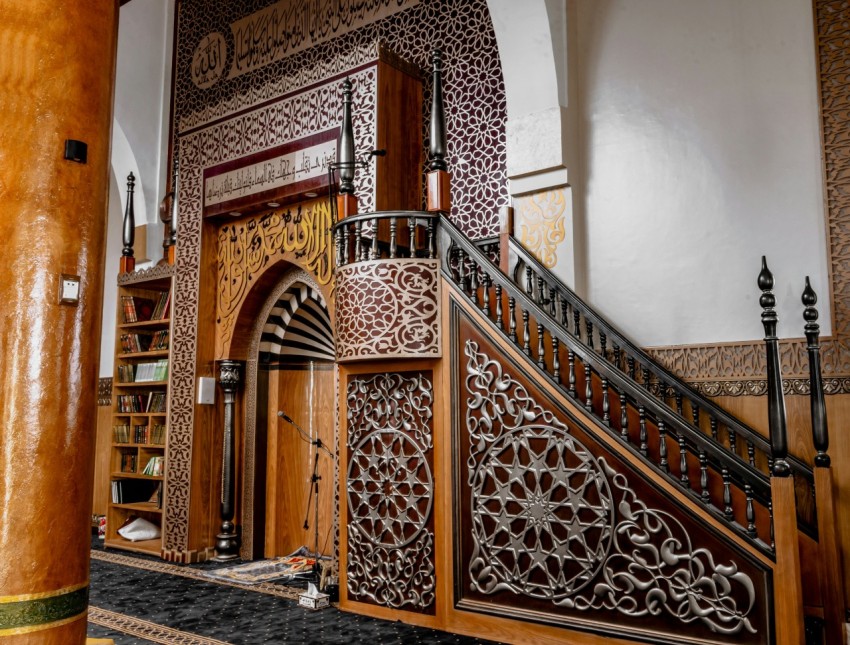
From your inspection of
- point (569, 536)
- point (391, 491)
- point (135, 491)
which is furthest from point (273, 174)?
point (569, 536)

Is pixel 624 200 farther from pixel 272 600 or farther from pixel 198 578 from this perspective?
pixel 198 578

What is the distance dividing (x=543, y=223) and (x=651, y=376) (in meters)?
1.25

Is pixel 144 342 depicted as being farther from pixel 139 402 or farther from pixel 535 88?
pixel 535 88

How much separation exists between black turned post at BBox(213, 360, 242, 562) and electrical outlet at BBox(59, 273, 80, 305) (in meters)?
3.91

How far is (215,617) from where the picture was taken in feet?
14.2

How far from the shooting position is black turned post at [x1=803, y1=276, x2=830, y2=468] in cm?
382

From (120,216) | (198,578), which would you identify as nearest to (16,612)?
(198,578)

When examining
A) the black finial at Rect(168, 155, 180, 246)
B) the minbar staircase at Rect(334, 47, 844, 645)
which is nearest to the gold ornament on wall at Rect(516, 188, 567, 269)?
the minbar staircase at Rect(334, 47, 844, 645)

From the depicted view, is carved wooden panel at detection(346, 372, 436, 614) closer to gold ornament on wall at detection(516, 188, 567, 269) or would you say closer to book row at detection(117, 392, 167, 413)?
gold ornament on wall at detection(516, 188, 567, 269)

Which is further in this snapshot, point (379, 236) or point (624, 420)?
point (379, 236)

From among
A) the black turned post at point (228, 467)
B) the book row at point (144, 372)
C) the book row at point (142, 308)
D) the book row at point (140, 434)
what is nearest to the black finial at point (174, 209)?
the book row at point (142, 308)

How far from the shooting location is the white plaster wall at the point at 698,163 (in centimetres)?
437

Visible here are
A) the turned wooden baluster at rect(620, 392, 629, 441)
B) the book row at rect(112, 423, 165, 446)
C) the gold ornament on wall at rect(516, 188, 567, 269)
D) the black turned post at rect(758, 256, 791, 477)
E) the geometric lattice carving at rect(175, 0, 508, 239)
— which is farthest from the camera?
the book row at rect(112, 423, 165, 446)

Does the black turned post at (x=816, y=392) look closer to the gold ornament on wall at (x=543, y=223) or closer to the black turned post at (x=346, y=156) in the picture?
the gold ornament on wall at (x=543, y=223)
